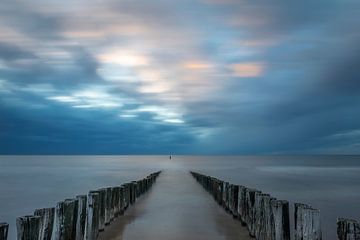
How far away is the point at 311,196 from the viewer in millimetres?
26594

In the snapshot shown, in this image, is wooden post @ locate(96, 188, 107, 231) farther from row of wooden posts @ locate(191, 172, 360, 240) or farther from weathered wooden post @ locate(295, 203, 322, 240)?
weathered wooden post @ locate(295, 203, 322, 240)

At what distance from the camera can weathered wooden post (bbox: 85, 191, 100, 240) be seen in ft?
26.5

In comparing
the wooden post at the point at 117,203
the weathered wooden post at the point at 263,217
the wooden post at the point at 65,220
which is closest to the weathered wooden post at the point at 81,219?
the wooden post at the point at 65,220

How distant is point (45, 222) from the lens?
6.08 meters

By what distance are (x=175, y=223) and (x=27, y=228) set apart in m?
6.34

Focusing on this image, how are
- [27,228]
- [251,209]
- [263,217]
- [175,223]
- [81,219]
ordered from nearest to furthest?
[27,228], [81,219], [263,217], [251,209], [175,223]

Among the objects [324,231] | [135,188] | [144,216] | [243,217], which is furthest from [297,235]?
[135,188]

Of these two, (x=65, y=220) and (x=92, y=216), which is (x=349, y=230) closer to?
(x=65, y=220)

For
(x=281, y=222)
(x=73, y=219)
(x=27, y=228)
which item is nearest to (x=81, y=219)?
(x=73, y=219)

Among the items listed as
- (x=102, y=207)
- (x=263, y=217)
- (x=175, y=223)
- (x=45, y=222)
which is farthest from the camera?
(x=175, y=223)

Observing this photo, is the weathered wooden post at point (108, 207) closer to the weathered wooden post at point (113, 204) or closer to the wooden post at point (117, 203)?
the weathered wooden post at point (113, 204)

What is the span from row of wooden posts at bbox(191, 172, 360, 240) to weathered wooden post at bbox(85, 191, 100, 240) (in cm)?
351

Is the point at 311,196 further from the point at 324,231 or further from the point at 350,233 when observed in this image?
the point at 350,233

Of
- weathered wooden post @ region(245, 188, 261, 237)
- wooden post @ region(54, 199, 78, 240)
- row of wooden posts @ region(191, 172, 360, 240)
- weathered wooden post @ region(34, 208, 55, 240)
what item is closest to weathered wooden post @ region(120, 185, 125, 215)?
row of wooden posts @ region(191, 172, 360, 240)
